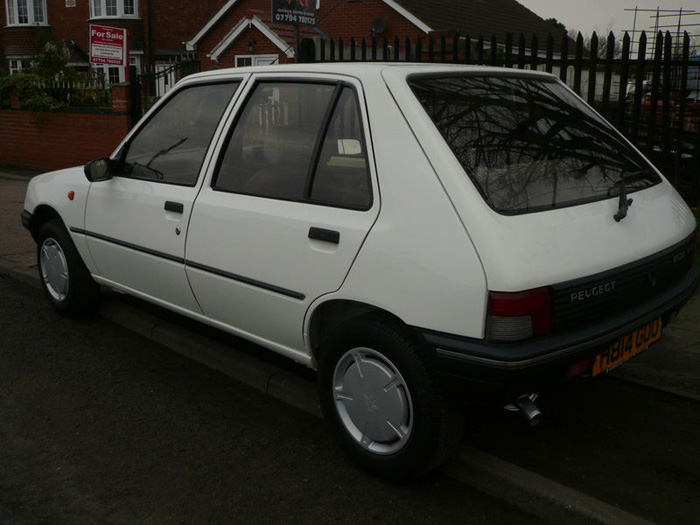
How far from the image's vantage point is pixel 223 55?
92.2 feet

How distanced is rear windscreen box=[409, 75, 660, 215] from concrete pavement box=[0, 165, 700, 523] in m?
1.17

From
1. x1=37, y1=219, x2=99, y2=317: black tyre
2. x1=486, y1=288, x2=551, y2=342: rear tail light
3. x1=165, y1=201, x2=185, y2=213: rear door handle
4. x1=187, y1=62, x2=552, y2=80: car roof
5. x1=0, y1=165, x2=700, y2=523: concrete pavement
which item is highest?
x1=187, y1=62, x2=552, y2=80: car roof

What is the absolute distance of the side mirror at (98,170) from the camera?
461 cm

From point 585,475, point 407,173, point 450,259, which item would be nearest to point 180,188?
point 407,173

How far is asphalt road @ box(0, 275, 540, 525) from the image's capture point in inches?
122

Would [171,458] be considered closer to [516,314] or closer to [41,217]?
[516,314]

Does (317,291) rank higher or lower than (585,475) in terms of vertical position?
higher

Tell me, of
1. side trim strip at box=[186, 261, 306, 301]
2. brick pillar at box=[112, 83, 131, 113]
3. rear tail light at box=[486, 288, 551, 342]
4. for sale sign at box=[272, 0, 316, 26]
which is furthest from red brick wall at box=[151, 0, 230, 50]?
rear tail light at box=[486, 288, 551, 342]

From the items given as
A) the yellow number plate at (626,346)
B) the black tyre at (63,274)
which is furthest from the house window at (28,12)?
the yellow number plate at (626,346)

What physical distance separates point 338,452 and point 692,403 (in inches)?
76.0

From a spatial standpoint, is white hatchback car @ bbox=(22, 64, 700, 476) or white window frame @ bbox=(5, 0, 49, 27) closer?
white hatchback car @ bbox=(22, 64, 700, 476)

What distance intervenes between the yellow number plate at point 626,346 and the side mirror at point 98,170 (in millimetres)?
3093

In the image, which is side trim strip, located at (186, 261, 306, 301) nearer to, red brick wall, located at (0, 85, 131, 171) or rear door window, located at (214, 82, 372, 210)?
rear door window, located at (214, 82, 372, 210)

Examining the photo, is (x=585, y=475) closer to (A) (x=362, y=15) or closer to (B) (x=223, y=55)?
(A) (x=362, y=15)
